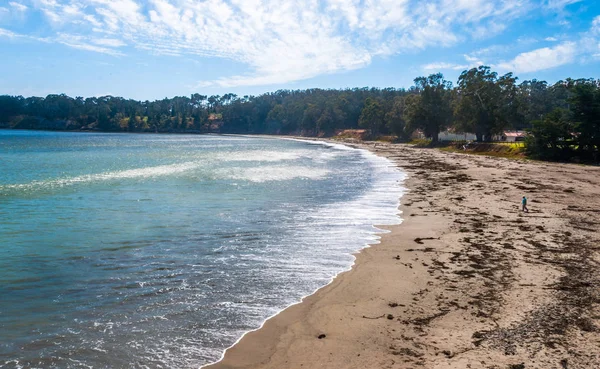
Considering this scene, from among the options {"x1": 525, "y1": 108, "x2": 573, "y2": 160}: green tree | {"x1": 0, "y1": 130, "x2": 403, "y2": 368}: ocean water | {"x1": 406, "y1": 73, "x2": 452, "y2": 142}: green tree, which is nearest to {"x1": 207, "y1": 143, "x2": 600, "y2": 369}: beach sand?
{"x1": 0, "y1": 130, "x2": 403, "y2": 368}: ocean water

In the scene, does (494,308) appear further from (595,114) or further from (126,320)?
(595,114)

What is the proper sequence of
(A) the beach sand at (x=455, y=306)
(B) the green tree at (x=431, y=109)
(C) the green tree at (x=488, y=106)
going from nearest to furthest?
(A) the beach sand at (x=455, y=306) < (C) the green tree at (x=488, y=106) < (B) the green tree at (x=431, y=109)

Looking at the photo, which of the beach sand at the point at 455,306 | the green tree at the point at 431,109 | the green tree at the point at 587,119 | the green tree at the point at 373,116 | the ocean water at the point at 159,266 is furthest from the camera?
the green tree at the point at 373,116

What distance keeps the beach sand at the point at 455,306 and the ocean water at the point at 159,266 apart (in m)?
0.89

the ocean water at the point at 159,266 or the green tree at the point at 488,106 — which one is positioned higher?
the green tree at the point at 488,106

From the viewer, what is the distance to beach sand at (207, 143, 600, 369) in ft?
23.2

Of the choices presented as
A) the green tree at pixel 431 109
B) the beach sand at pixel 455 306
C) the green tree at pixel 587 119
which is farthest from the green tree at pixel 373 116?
the beach sand at pixel 455 306

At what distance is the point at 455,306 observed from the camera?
29.7ft

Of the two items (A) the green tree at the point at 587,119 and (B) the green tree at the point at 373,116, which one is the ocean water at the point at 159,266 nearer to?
(A) the green tree at the point at 587,119

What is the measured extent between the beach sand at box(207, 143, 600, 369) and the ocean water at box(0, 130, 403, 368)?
89cm

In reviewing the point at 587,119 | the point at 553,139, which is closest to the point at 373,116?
the point at 553,139

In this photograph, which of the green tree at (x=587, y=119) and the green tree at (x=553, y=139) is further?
the green tree at (x=553, y=139)

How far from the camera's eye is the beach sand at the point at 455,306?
23.2ft

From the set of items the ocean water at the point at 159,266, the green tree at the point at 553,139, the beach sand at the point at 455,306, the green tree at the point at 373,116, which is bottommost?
the ocean water at the point at 159,266
